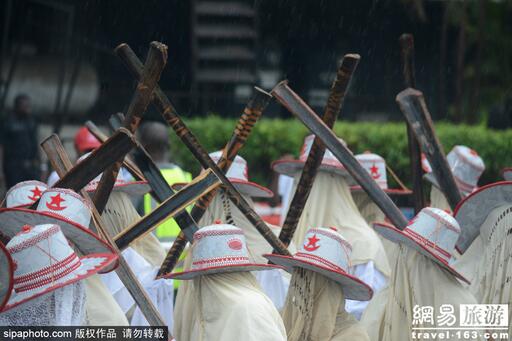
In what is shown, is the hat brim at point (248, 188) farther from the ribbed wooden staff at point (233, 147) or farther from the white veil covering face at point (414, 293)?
the white veil covering face at point (414, 293)

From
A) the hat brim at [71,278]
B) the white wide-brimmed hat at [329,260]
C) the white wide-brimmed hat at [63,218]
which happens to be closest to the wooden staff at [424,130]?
the white wide-brimmed hat at [329,260]

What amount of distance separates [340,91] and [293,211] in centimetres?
72

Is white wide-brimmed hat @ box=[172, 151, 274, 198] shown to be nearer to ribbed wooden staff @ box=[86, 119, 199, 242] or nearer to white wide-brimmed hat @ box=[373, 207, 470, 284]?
ribbed wooden staff @ box=[86, 119, 199, 242]

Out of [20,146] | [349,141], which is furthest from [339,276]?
[20,146]

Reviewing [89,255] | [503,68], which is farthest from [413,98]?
[503,68]

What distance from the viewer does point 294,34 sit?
575 inches

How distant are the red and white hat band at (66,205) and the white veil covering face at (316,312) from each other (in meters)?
1.04

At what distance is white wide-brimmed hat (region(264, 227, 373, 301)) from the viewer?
5328 millimetres

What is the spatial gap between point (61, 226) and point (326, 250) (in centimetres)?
128

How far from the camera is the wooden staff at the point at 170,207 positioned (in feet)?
18.6

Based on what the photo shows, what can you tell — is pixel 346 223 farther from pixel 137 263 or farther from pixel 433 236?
pixel 433 236

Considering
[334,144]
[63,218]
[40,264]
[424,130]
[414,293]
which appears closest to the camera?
[40,264]

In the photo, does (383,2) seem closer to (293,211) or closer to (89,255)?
(293,211)

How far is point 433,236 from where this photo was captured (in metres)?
5.62
